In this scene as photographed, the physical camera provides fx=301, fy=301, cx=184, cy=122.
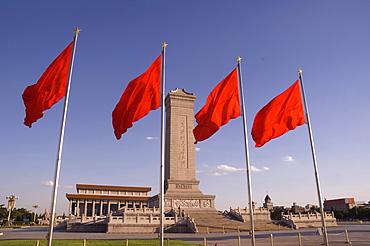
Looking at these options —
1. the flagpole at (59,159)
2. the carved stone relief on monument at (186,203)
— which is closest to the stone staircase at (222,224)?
the carved stone relief on monument at (186,203)

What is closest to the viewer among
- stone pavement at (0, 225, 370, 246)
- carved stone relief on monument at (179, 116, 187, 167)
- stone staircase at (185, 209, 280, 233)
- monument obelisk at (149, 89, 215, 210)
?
stone pavement at (0, 225, 370, 246)

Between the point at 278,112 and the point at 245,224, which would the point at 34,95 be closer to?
the point at 278,112

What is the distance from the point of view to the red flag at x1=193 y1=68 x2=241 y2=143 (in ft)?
35.3

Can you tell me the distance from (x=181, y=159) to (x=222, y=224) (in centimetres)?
1191

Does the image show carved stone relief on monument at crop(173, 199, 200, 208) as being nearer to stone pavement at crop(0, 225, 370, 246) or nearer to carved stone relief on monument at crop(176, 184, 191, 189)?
carved stone relief on monument at crop(176, 184, 191, 189)

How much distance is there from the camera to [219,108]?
11.1m

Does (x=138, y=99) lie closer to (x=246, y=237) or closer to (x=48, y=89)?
(x=48, y=89)

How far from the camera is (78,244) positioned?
14.3 m

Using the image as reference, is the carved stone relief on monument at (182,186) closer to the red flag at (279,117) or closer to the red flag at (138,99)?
the red flag at (279,117)

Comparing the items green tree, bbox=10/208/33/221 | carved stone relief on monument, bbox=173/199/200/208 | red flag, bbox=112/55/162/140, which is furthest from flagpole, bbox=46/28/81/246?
green tree, bbox=10/208/33/221

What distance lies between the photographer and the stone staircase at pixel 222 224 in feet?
83.2

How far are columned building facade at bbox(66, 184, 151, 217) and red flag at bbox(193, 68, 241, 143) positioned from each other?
44278 mm

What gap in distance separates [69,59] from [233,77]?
605 cm

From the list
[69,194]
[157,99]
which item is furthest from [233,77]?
[69,194]
